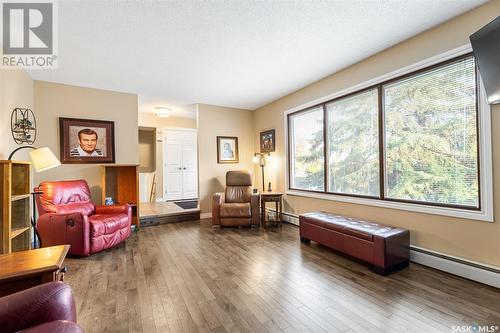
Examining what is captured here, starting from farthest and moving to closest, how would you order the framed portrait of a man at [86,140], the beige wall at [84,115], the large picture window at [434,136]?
1. the framed portrait of a man at [86,140]
2. the beige wall at [84,115]
3. the large picture window at [434,136]

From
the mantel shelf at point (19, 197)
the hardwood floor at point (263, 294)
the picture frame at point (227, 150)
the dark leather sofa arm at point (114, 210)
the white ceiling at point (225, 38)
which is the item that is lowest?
the hardwood floor at point (263, 294)

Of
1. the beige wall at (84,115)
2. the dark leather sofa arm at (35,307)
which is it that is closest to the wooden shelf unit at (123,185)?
the beige wall at (84,115)

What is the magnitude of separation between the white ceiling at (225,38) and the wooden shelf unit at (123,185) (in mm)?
1535

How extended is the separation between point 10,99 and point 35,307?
3036 mm

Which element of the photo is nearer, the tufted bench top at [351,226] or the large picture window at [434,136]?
the large picture window at [434,136]

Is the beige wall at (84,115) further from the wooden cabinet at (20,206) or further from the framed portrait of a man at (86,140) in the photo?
the wooden cabinet at (20,206)

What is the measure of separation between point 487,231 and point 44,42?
16.6ft

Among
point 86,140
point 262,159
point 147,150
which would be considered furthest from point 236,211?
point 147,150

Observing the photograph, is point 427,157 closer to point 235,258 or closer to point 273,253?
point 273,253

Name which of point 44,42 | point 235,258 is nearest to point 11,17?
point 44,42

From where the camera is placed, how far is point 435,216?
2.39 metres

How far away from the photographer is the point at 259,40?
8.37ft

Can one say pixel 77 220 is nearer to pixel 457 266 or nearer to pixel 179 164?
pixel 179 164

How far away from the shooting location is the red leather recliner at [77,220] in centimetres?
278
